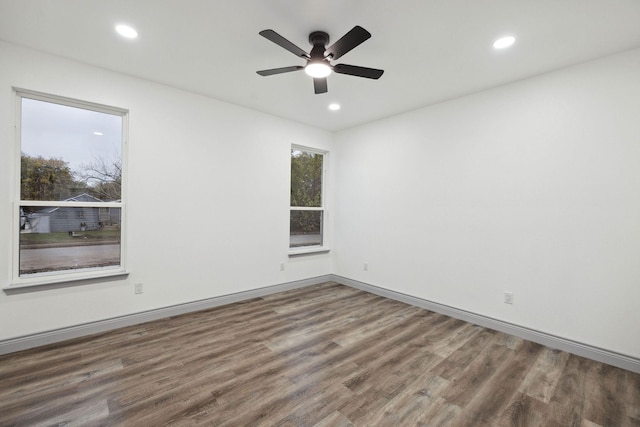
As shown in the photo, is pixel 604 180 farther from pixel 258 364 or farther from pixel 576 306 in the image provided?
pixel 258 364

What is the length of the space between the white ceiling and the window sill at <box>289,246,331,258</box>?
99.9 inches

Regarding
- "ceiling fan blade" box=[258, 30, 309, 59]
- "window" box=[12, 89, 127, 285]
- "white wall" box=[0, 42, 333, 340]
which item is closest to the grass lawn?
"window" box=[12, 89, 127, 285]

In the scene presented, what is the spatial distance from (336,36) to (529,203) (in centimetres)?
258

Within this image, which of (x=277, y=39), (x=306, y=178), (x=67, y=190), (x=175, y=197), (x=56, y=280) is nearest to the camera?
(x=277, y=39)

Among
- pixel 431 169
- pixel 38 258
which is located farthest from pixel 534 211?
pixel 38 258

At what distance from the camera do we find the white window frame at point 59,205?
8.57 ft

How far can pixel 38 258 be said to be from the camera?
2771mm

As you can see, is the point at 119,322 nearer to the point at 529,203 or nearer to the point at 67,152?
the point at 67,152

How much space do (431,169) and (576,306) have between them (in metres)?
2.10

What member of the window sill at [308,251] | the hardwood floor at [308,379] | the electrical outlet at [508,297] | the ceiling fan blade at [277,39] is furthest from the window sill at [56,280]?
the electrical outlet at [508,297]

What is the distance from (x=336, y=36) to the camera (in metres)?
2.37

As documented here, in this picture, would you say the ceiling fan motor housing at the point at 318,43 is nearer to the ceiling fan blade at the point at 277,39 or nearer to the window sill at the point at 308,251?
the ceiling fan blade at the point at 277,39

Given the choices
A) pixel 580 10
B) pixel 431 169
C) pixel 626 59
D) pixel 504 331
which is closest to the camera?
pixel 580 10

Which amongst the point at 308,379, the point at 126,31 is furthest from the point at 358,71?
the point at 308,379
